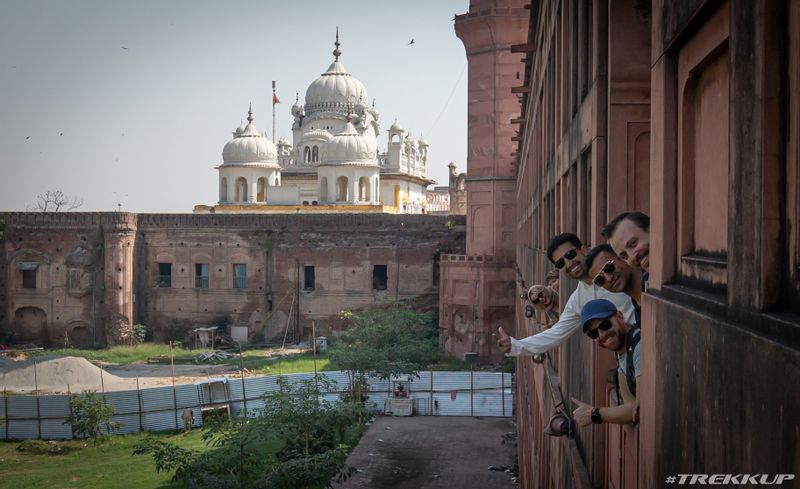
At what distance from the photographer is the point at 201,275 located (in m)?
32.8

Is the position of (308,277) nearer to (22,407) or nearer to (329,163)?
(329,163)

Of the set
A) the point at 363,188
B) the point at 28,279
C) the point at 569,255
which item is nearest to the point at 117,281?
the point at 28,279

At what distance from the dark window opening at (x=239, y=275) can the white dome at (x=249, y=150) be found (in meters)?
11.0

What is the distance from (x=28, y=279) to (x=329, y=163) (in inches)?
543

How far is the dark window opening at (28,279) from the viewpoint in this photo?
32812 millimetres

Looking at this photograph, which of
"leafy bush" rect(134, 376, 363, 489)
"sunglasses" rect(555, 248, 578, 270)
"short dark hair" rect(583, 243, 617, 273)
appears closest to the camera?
"short dark hair" rect(583, 243, 617, 273)

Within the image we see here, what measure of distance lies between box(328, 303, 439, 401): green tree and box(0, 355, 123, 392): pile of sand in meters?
6.94

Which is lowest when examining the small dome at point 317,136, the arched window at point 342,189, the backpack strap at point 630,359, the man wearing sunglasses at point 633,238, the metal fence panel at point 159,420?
the metal fence panel at point 159,420

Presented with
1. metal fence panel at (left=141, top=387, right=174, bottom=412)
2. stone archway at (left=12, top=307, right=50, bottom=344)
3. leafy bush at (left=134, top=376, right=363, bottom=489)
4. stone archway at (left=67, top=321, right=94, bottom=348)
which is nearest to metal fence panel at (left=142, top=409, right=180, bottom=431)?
metal fence panel at (left=141, top=387, right=174, bottom=412)

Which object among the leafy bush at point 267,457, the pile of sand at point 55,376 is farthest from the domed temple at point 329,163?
the leafy bush at point 267,457

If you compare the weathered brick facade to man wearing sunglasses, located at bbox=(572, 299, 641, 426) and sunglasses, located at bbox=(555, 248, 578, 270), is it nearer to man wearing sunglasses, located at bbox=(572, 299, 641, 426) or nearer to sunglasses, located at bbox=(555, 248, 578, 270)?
sunglasses, located at bbox=(555, 248, 578, 270)

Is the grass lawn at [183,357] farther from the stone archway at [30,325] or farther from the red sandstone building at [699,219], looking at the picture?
the red sandstone building at [699,219]

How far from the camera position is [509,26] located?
25359 millimetres

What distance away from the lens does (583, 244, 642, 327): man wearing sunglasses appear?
304 centimetres
